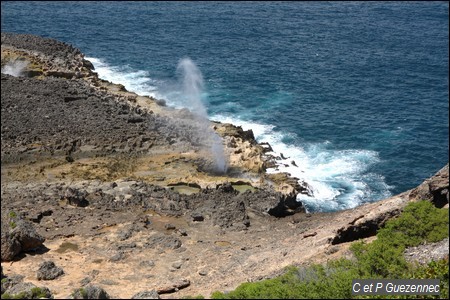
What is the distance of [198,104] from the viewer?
91.8 m

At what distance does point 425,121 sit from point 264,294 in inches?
2337

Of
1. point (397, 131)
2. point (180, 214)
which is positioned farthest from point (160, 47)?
point (180, 214)

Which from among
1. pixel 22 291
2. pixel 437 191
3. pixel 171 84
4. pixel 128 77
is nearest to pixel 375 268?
pixel 437 191

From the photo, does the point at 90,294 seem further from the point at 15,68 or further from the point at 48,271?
the point at 15,68

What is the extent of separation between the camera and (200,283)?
41.4m

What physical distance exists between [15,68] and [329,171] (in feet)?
158

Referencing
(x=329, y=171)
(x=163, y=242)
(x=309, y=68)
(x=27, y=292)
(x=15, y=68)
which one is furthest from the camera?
(x=309, y=68)

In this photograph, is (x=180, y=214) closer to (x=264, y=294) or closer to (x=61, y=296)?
(x=61, y=296)

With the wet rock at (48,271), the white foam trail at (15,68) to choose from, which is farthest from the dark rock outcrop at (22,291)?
the white foam trail at (15,68)

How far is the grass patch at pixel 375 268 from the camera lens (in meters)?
32.7

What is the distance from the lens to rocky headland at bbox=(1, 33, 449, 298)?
1660 inches

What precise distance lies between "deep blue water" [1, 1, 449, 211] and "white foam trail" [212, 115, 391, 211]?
15 cm

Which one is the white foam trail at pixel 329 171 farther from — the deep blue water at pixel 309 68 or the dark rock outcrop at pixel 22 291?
the dark rock outcrop at pixel 22 291

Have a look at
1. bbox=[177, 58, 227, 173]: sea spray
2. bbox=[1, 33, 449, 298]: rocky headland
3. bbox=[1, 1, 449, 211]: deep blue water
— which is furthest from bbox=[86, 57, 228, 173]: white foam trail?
bbox=[1, 33, 449, 298]: rocky headland
